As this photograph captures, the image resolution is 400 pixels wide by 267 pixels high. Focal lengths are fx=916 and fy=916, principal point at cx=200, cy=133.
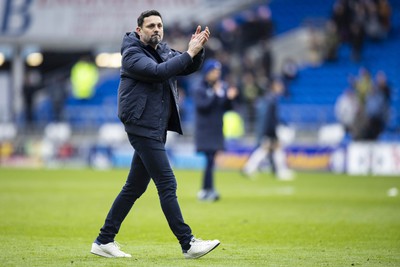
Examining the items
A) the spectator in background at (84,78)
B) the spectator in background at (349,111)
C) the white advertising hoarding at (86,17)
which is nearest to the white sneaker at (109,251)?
the spectator in background at (349,111)

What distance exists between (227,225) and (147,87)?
13.0 feet

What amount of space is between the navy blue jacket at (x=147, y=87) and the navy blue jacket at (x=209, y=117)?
7.24 m

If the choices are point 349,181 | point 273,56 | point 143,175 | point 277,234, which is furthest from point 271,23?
point 143,175

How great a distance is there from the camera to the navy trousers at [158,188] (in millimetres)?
8516

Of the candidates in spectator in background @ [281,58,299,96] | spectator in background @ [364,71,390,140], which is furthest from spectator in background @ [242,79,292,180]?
spectator in background @ [281,58,299,96]

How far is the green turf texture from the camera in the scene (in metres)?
8.71

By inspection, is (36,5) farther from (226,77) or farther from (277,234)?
(277,234)

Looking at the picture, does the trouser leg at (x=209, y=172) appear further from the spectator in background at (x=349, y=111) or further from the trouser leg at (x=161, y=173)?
the spectator in background at (x=349, y=111)

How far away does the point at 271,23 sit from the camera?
34906 millimetres

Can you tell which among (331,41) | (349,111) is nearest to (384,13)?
(331,41)

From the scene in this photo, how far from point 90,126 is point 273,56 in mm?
7686

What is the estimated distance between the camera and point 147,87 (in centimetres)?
855

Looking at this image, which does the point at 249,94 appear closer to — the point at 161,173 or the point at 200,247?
the point at 161,173

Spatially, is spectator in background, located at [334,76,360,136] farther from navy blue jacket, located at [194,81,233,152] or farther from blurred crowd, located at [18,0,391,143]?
navy blue jacket, located at [194,81,233,152]
